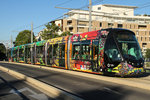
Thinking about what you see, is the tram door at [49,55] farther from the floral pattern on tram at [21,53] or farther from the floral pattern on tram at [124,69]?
the floral pattern on tram at [21,53]

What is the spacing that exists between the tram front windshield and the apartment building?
55088mm

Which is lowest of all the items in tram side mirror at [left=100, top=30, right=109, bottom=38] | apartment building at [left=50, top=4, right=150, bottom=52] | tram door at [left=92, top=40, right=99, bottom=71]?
tram door at [left=92, top=40, right=99, bottom=71]

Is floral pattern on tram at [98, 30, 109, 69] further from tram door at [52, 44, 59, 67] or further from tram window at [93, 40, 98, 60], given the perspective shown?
tram door at [52, 44, 59, 67]

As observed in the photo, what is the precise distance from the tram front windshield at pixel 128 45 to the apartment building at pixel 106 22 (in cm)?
5509

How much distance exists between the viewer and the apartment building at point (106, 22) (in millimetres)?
70688

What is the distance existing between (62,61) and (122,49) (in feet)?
24.2

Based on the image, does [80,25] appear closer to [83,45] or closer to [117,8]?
[117,8]

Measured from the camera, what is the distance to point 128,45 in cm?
1215

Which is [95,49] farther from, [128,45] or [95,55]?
[128,45]

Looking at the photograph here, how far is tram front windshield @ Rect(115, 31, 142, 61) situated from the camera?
11.7 m

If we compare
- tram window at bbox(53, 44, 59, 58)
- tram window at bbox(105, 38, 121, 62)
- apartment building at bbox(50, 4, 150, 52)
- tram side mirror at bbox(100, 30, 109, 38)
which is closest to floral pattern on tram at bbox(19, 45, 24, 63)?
tram window at bbox(53, 44, 59, 58)

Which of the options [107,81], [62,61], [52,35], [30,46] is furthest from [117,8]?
[107,81]

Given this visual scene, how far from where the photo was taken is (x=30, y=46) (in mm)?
27375

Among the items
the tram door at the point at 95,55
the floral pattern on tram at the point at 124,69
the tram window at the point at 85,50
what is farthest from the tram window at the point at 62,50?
the floral pattern on tram at the point at 124,69
